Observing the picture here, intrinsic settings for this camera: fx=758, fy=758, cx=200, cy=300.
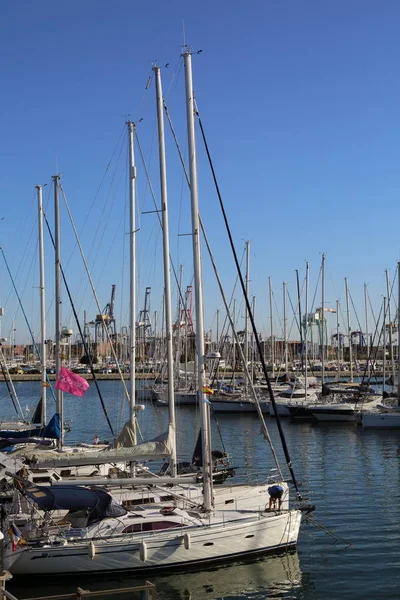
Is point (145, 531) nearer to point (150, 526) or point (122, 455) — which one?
point (150, 526)

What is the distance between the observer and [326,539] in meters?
23.5

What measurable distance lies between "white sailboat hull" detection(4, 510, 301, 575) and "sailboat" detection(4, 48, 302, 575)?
3 centimetres

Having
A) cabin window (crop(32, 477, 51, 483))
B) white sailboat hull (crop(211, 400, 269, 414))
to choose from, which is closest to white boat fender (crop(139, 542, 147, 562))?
cabin window (crop(32, 477, 51, 483))

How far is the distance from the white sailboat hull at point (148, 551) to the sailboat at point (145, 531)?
3 centimetres

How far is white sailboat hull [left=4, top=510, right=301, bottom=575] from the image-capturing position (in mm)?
19469

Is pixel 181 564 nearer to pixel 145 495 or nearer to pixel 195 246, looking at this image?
pixel 145 495

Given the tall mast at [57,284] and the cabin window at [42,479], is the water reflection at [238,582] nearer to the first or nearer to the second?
the cabin window at [42,479]

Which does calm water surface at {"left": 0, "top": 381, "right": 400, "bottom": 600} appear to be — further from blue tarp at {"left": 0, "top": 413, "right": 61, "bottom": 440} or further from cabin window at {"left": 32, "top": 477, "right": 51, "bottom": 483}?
cabin window at {"left": 32, "top": 477, "right": 51, "bottom": 483}

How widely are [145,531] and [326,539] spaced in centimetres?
648

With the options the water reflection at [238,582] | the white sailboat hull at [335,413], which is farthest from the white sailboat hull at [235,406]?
the water reflection at [238,582]

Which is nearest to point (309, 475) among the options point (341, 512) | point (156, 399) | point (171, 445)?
point (341, 512)

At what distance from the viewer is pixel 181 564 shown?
2005 centimetres

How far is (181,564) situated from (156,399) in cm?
6259

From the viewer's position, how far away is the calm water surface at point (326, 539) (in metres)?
19.3
